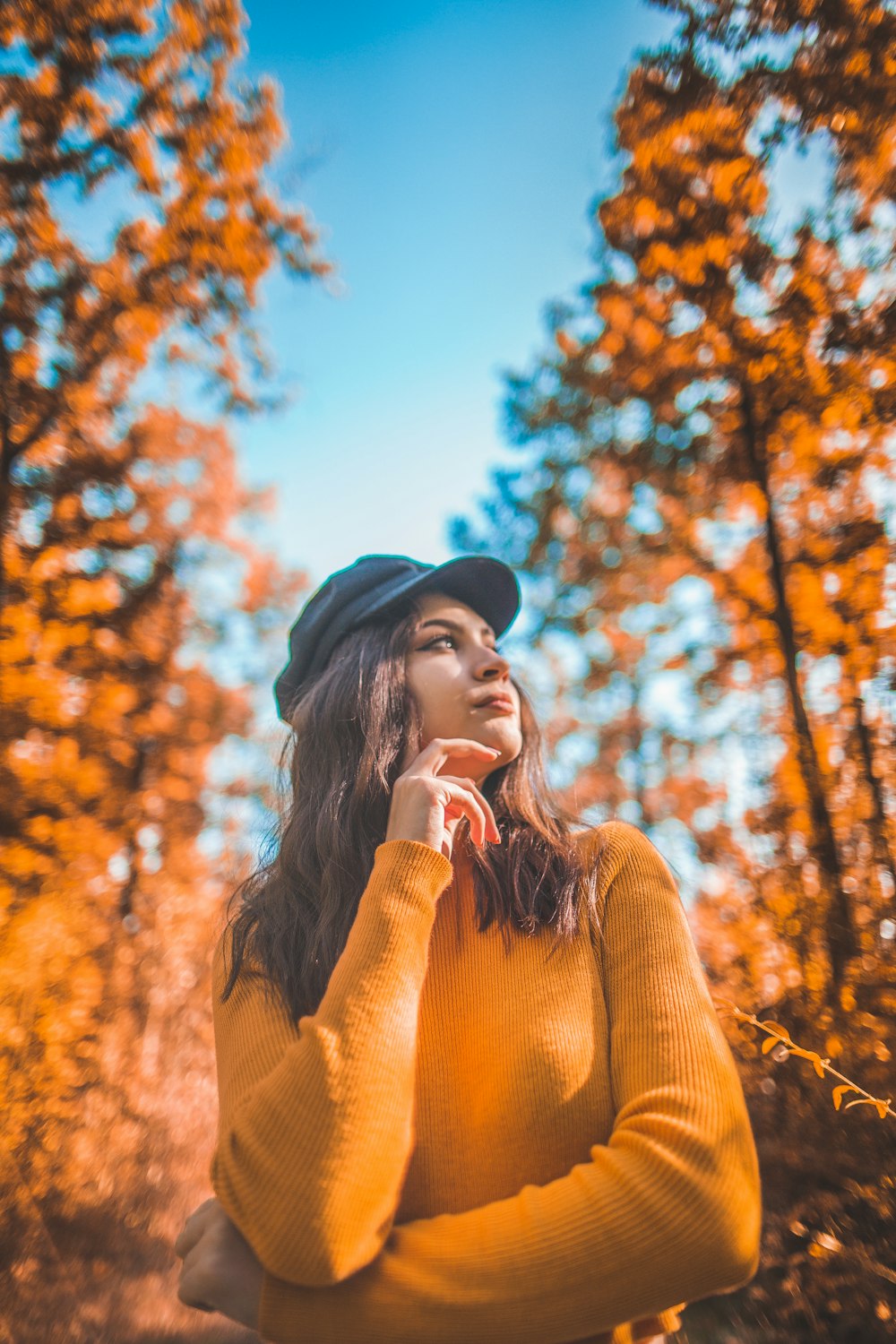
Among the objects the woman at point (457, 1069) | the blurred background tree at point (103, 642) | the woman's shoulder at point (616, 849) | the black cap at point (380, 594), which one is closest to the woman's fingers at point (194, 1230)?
the woman at point (457, 1069)

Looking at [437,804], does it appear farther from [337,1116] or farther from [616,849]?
[337,1116]

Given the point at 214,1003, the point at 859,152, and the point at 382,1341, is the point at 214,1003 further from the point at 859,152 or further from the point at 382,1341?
the point at 859,152

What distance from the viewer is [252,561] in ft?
31.8

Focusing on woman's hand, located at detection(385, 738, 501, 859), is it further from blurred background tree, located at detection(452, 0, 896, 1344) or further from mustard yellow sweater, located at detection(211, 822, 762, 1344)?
blurred background tree, located at detection(452, 0, 896, 1344)

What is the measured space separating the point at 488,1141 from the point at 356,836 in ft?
2.15

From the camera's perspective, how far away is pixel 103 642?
6.44 m

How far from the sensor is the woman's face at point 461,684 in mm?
1577

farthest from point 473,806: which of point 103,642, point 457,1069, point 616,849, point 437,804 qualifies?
point 103,642

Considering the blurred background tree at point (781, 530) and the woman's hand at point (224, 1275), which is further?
the blurred background tree at point (781, 530)

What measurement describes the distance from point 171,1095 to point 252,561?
6703 mm

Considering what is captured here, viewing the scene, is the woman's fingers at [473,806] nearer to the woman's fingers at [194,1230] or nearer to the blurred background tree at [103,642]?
the woman's fingers at [194,1230]

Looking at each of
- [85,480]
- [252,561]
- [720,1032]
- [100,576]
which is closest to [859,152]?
[720,1032]

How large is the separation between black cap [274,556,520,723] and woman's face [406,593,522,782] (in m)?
0.10

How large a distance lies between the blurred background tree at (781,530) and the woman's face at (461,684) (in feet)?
3.34
